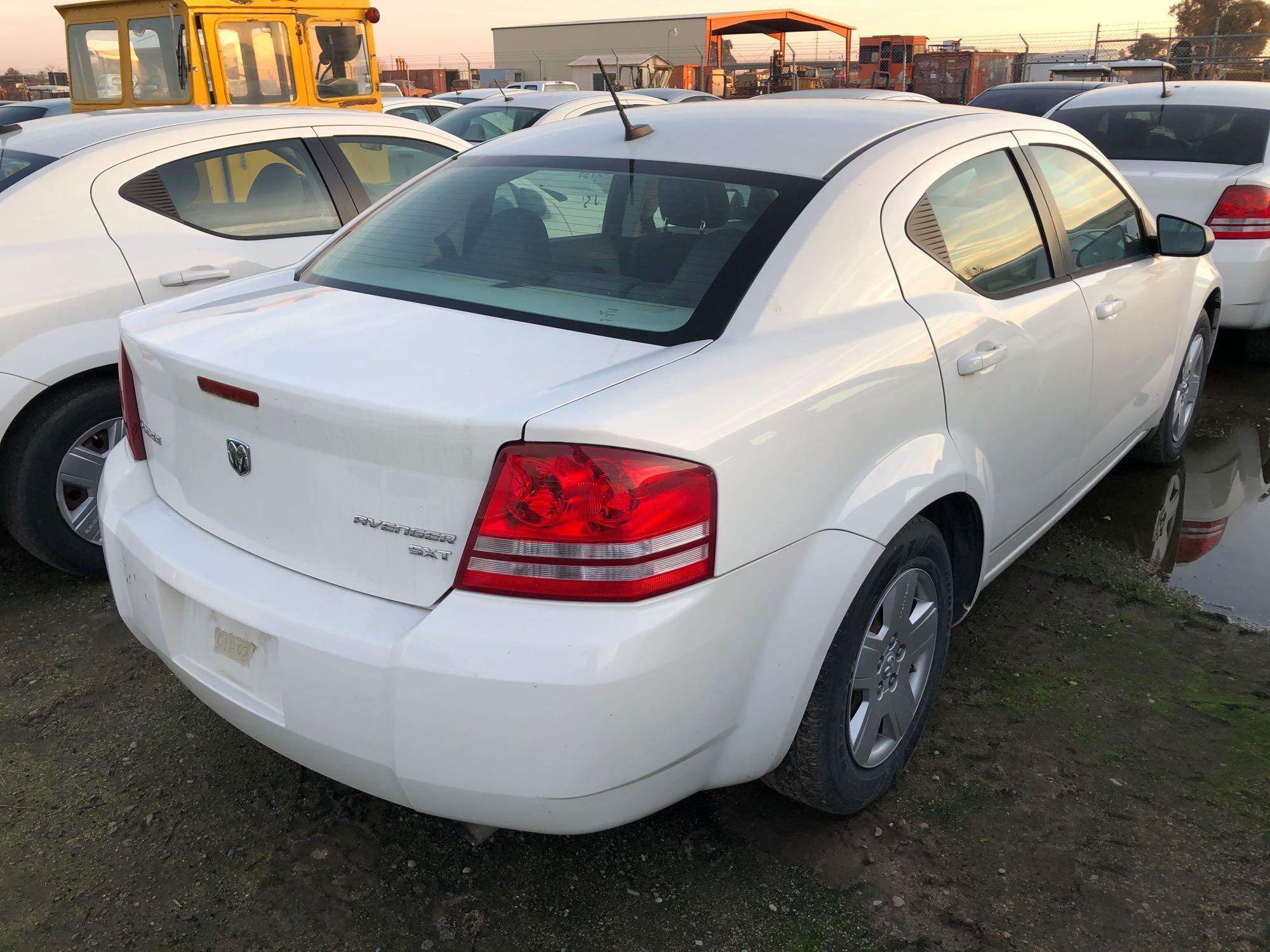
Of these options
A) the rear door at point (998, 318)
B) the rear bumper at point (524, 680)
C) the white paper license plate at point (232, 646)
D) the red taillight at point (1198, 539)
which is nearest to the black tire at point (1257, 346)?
the red taillight at point (1198, 539)

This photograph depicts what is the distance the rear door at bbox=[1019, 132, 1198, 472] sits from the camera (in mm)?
3305

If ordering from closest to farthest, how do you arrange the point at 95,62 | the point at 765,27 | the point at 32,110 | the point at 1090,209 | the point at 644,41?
the point at 1090,209 < the point at 95,62 < the point at 32,110 < the point at 765,27 < the point at 644,41

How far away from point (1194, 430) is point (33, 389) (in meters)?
5.30

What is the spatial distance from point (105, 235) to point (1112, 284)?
359 centimetres

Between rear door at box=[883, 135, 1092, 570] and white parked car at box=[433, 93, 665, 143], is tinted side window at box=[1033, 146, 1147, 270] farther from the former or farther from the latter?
white parked car at box=[433, 93, 665, 143]

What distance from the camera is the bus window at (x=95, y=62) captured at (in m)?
9.58

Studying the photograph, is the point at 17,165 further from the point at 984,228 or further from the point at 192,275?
the point at 984,228

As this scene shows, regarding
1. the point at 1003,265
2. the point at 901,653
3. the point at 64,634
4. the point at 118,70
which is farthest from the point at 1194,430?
the point at 118,70

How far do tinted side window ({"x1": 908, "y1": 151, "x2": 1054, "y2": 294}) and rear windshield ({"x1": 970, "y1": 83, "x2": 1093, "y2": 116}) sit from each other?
713cm

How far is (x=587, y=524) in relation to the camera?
5.96 feet

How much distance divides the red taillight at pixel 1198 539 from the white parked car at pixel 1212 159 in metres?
2.17

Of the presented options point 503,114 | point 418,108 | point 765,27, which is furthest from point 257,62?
point 765,27

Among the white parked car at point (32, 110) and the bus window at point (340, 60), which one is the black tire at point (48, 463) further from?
the white parked car at point (32, 110)

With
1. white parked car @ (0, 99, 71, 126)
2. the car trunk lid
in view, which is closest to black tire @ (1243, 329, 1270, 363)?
the car trunk lid
